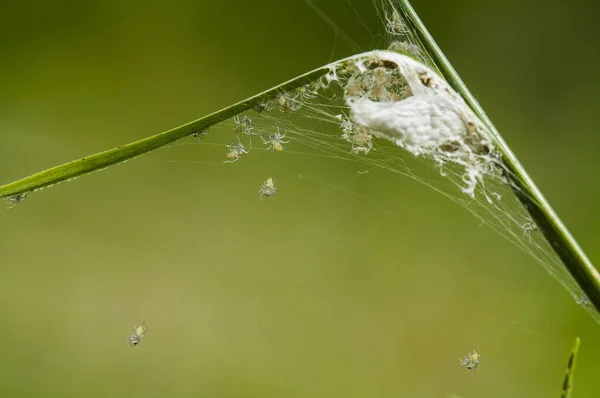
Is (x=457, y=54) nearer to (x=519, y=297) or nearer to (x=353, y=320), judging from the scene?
(x=519, y=297)

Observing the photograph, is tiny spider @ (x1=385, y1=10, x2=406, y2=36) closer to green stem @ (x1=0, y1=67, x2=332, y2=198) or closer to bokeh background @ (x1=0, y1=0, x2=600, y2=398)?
green stem @ (x1=0, y1=67, x2=332, y2=198)

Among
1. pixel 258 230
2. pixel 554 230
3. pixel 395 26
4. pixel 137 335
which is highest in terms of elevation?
pixel 258 230

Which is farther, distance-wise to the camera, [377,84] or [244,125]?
[244,125]

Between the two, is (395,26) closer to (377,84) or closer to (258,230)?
(377,84)

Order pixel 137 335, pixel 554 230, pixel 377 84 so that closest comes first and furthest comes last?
pixel 554 230
pixel 377 84
pixel 137 335

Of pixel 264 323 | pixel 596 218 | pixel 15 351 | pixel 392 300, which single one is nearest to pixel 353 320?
pixel 392 300

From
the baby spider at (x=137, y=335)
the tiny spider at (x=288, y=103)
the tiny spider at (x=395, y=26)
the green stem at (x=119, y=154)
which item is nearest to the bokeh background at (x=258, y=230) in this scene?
the baby spider at (x=137, y=335)

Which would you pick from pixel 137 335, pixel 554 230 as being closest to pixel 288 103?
pixel 554 230
